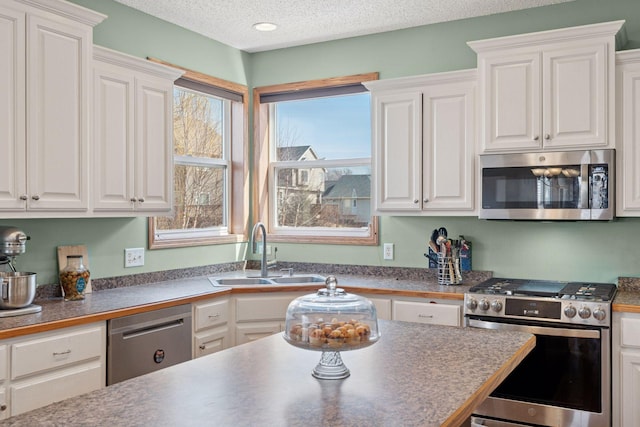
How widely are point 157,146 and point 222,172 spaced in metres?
1.20

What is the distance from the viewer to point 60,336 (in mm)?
2590

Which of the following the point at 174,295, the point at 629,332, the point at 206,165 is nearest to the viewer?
the point at 629,332

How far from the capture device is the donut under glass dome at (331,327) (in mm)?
1570

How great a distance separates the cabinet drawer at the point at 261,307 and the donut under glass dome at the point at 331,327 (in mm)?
2061

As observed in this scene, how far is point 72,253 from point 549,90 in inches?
114

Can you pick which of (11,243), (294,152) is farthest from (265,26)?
(11,243)

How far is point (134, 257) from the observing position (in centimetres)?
378

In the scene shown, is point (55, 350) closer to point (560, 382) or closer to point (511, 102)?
point (560, 382)

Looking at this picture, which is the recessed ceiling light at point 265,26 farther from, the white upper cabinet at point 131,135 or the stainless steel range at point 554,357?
the stainless steel range at point 554,357

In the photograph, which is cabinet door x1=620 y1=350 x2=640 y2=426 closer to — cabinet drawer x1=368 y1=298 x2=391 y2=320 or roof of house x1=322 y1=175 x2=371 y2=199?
cabinet drawer x1=368 y1=298 x2=391 y2=320

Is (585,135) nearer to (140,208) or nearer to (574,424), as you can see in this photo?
(574,424)

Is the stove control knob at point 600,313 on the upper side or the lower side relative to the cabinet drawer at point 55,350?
upper

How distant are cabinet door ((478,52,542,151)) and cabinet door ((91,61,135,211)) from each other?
2.10 metres

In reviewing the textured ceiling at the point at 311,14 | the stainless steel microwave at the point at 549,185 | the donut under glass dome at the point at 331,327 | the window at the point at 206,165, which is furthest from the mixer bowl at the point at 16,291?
the stainless steel microwave at the point at 549,185
